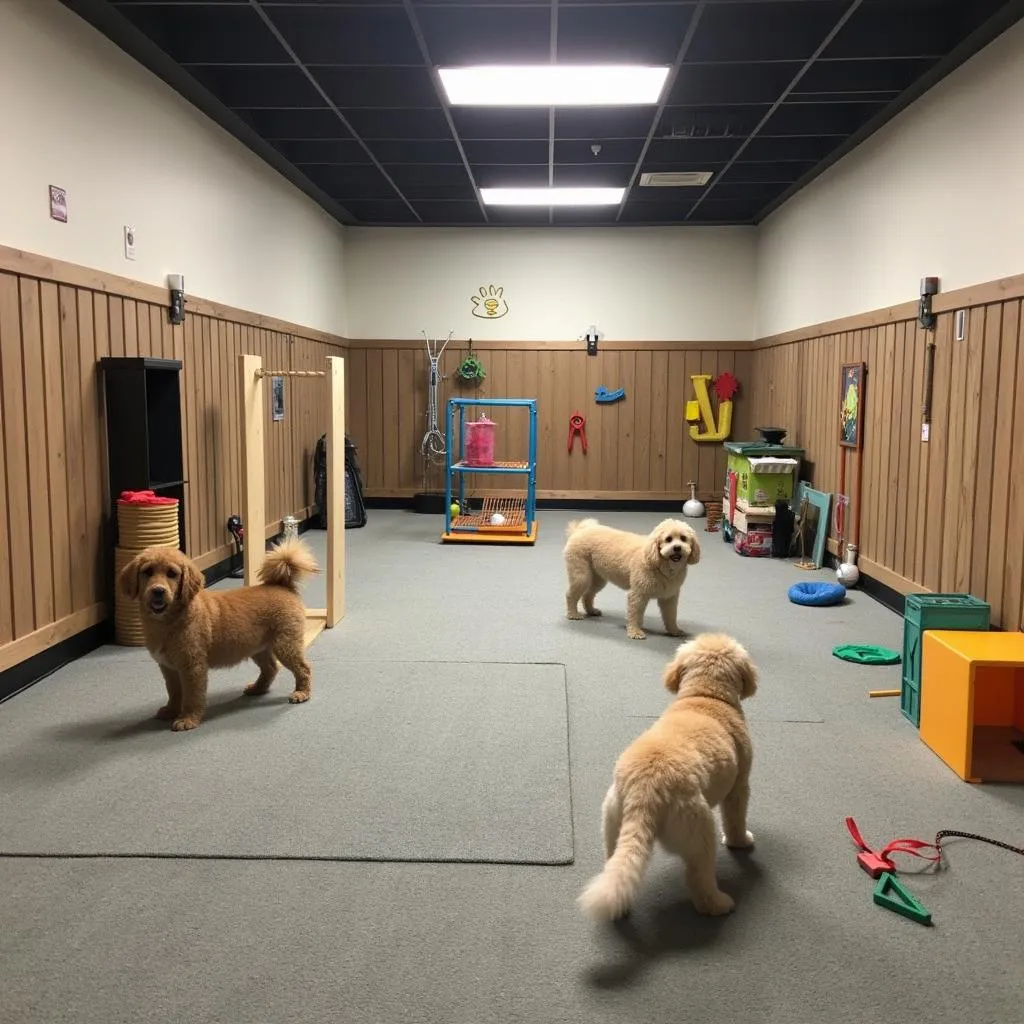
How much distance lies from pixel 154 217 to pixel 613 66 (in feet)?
9.48

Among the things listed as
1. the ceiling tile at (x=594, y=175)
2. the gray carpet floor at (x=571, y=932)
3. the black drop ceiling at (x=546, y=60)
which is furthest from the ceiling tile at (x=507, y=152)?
the gray carpet floor at (x=571, y=932)

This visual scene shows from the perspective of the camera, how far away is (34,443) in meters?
3.94

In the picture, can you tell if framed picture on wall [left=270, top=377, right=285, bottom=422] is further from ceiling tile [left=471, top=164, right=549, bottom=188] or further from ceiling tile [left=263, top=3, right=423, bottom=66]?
ceiling tile [left=263, top=3, right=423, bottom=66]

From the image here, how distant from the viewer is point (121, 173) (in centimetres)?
475

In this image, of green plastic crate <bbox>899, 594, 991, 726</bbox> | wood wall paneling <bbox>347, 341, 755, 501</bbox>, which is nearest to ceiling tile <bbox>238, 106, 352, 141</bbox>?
wood wall paneling <bbox>347, 341, 755, 501</bbox>

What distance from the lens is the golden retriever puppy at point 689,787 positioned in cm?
196

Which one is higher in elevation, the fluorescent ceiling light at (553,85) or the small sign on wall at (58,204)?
the fluorescent ceiling light at (553,85)

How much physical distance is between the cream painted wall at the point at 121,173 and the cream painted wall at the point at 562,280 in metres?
2.47

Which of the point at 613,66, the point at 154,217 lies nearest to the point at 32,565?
the point at 154,217

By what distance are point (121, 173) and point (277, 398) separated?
301 cm

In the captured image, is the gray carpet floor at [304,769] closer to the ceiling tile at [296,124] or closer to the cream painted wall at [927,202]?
the cream painted wall at [927,202]

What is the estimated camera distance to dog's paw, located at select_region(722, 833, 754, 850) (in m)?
2.52

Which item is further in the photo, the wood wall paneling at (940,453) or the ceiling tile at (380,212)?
the ceiling tile at (380,212)

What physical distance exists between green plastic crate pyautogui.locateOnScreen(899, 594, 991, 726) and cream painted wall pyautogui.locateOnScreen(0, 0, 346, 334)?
4.18 metres
